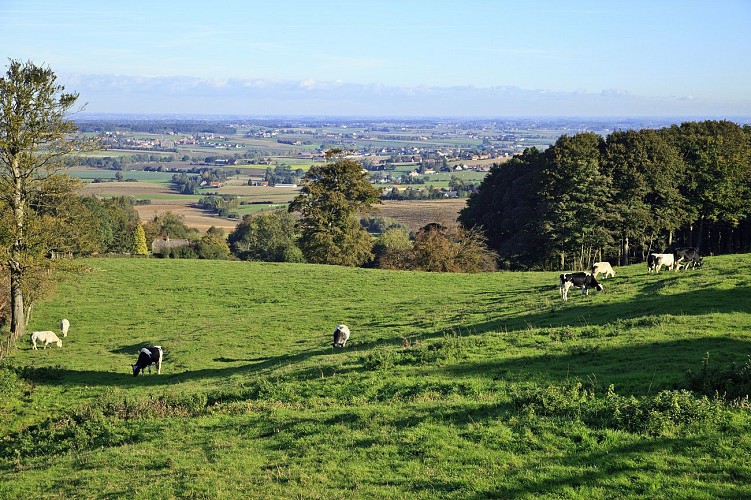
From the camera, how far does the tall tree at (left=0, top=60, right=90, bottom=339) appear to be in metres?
30.5

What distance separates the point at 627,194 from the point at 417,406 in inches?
1967

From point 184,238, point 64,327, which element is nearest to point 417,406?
point 64,327

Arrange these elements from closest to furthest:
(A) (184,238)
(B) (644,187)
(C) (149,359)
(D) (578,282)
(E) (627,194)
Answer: (C) (149,359) → (D) (578,282) → (B) (644,187) → (E) (627,194) → (A) (184,238)

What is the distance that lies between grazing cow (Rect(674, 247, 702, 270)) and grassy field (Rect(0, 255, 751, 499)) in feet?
9.91

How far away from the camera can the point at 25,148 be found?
31047 millimetres

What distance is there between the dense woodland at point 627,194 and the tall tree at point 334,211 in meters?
15.7

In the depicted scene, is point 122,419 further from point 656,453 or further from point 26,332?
point 26,332

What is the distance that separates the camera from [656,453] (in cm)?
1083

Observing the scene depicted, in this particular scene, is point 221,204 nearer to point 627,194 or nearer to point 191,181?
point 191,181

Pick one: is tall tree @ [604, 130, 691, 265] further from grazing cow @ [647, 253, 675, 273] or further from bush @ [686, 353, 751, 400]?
bush @ [686, 353, 751, 400]

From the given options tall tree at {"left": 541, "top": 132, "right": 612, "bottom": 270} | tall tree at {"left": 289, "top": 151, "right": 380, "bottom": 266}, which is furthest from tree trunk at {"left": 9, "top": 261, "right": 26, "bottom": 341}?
tall tree at {"left": 541, "top": 132, "right": 612, "bottom": 270}

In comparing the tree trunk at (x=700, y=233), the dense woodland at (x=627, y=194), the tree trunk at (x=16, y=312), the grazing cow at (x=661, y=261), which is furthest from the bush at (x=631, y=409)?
the tree trunk at (x=700, y=233)

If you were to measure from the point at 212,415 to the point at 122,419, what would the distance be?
2.61 m

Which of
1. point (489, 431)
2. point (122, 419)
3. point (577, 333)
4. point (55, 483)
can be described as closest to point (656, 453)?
point (489, 431)
